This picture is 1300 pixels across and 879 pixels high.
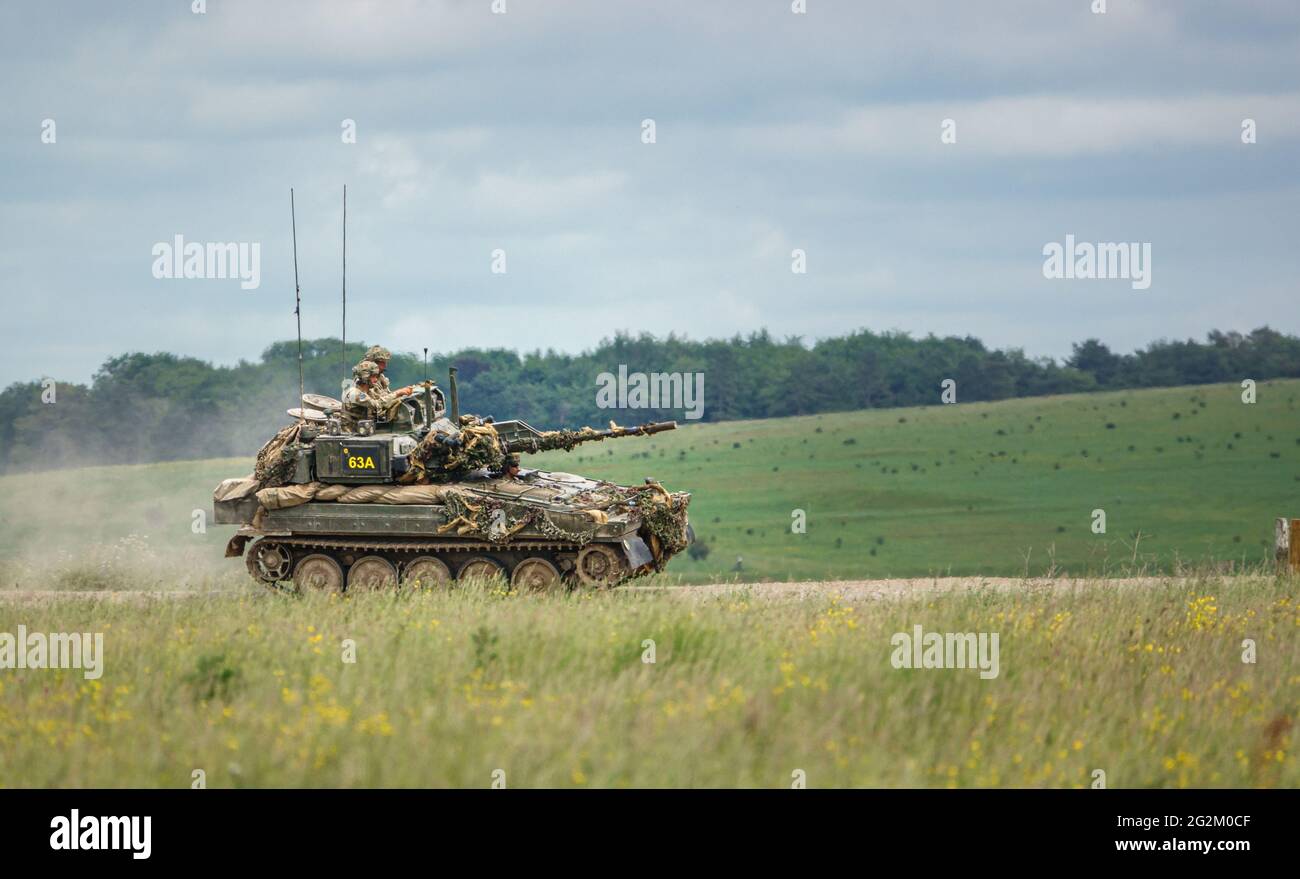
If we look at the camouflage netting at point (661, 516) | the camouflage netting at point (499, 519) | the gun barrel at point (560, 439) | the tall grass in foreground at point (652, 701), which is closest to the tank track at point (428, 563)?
the camouflage netting at point (499, 519)

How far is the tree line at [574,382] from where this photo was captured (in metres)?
46.6

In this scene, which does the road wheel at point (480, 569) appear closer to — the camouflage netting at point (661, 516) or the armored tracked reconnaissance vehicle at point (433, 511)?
the armored tracked reconnaissance vehicle at point (433, 511)

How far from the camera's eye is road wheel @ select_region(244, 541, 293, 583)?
19.8 m

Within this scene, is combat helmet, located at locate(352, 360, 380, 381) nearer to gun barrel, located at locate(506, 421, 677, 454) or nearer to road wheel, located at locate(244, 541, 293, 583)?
gun barrel, located at locate(506, 421, 677, 454)

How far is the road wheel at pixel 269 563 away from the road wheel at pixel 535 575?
9.68ft

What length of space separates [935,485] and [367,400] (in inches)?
1408

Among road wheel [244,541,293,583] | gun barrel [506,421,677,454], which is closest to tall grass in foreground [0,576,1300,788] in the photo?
road wheel [244,541,293,583]

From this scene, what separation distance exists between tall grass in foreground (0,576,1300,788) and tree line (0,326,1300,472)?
33.9 feet

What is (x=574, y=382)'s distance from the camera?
5238 cm

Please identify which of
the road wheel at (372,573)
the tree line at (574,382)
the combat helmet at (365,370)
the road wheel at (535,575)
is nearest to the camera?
the road wheel at (535,575)

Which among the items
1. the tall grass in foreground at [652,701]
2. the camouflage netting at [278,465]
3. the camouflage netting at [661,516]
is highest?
the camouflage netting at [278,465]

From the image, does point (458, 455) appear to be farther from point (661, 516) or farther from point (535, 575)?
point (661, 516)

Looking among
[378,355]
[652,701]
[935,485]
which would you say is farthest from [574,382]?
[652,701]
